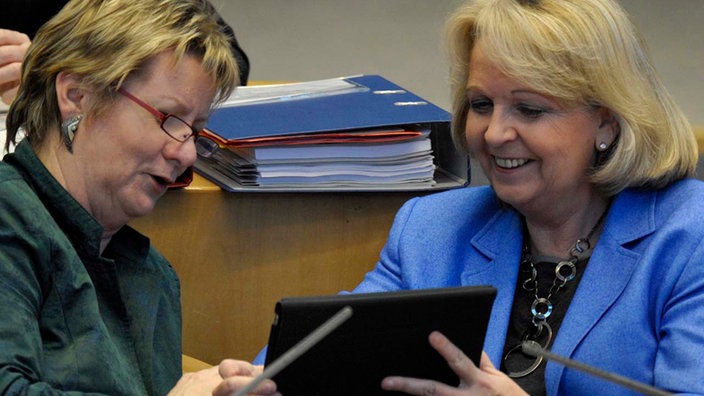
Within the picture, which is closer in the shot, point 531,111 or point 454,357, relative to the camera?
point 454,357

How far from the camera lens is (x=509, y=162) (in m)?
1.78

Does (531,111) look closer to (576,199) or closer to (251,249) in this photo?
(576,199)

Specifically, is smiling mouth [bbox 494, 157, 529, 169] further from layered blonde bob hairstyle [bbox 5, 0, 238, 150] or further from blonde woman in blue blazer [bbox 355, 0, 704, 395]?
layered blonde bob hairstyle [bbox 5, 0, 238, 150]

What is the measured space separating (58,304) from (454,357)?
19.2 inches

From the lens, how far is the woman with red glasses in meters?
1.42

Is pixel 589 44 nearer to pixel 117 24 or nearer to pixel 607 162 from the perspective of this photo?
pixel 607 162

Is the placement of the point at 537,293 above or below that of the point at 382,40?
above

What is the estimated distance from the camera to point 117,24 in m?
1.53

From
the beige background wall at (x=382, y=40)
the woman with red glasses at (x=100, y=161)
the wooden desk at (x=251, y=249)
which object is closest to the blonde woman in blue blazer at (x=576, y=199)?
the wooden desk at (x=251, y=249)

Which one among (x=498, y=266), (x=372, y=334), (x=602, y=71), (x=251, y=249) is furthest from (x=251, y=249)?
(x=372, y=334)

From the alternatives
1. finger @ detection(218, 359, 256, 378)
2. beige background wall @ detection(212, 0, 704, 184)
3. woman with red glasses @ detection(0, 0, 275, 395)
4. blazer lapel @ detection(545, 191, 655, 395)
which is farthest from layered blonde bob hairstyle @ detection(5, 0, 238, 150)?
beige background wall @ detection(212, 0, 704, 184)

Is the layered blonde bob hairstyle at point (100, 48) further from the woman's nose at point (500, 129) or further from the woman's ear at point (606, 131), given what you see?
the woman's ear at point (606, 131)

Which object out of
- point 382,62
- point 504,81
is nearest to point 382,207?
point 504,81

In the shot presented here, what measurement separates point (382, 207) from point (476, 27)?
471mm
